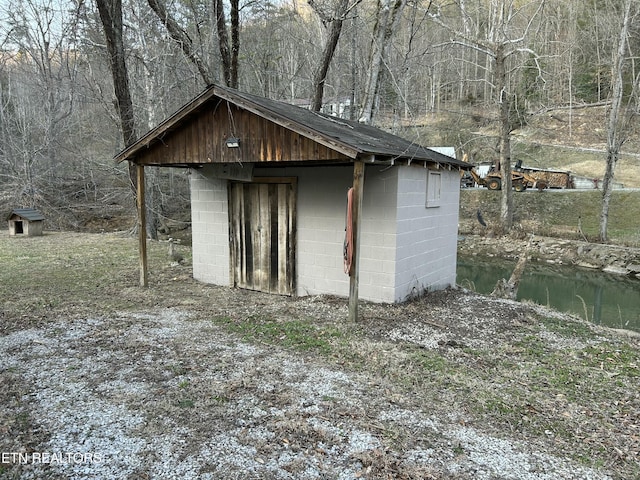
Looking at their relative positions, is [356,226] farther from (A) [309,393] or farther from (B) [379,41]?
(B) [379,41]

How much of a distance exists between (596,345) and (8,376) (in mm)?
5863

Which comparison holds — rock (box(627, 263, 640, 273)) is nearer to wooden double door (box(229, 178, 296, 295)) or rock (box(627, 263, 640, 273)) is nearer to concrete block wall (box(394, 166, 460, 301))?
concrete block wall (box(394, 166, 460, 301))

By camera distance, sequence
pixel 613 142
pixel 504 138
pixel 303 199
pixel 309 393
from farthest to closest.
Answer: pixel 504 138, pixel 613 142, pixel 303 199, pixel 309 393

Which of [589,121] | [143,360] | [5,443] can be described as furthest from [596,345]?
[589,121]

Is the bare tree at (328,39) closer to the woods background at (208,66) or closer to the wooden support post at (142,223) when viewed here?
the woods background at (208,66)

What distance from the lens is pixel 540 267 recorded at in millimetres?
14258

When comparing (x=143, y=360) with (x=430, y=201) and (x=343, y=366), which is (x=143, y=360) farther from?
(x=430, y=201)

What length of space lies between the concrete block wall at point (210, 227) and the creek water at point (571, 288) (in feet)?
20.0

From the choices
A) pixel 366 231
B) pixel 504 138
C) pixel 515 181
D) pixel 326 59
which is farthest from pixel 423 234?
pixel 515 181

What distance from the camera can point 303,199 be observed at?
259 inches

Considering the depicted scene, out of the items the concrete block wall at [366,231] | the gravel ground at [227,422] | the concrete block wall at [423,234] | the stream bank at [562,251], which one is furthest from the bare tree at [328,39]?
the gravel ground at [227,422]

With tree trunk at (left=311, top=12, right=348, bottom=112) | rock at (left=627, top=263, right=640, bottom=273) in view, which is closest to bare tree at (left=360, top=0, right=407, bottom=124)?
tree trunk at (left=311, top=12, right=348, bottom=112)

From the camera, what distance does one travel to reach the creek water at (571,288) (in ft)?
31.8

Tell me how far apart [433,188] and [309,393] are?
423 centimetres
